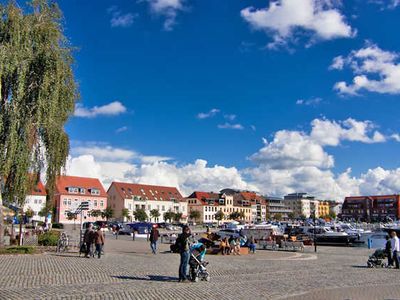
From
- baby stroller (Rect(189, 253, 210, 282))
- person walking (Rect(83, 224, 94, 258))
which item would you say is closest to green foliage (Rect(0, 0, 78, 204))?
person walking (Rect(83, 224, 94, 258))

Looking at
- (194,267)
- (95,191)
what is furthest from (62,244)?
(95,191)

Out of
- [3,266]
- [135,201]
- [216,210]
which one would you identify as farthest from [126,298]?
[216,210]

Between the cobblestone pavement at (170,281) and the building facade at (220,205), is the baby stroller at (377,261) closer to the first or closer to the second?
the cobblestone pavement at (170,281)

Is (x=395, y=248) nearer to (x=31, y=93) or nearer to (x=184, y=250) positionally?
(x=184, y=250)

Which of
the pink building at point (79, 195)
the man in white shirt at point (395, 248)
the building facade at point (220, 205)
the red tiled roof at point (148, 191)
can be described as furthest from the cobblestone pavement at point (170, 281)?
the building facade at point (220, 205)

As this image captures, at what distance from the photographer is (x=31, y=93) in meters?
23.6

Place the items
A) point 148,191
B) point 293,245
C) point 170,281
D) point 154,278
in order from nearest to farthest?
point 170,281 → point 154,278 → point 293,245 → point 148,191

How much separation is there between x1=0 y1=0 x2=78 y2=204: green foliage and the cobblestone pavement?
479cm

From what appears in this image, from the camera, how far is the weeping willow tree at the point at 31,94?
22.5 metres

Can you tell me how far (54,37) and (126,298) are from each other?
1705cm

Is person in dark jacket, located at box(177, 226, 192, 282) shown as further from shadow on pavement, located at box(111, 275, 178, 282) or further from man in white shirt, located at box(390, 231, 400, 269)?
man in white shirt, located at box(390, 231, 400, 269)

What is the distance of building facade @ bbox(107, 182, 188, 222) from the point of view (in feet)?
388

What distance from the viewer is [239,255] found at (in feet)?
95.5

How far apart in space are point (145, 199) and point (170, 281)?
108 metres
